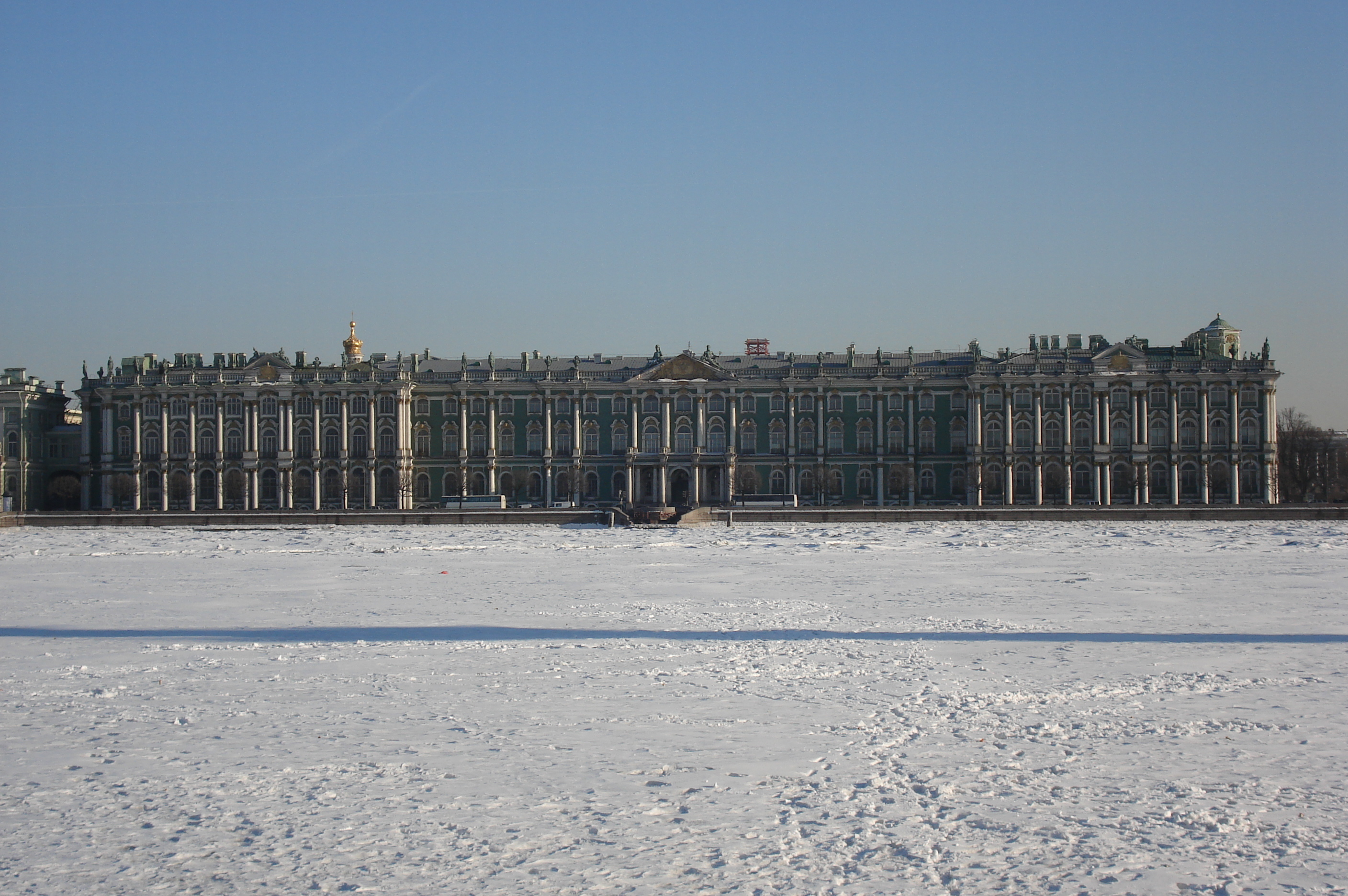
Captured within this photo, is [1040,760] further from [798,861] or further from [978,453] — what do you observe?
[978,453]

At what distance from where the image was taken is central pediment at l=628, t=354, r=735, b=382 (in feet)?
238

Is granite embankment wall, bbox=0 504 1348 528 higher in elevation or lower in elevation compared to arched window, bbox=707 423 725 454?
lower

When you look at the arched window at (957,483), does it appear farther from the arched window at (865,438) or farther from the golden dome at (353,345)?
the golden dome at (353,345)

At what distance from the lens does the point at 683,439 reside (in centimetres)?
7281

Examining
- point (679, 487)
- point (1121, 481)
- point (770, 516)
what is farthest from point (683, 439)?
point (1121, 481)

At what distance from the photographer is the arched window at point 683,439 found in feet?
238

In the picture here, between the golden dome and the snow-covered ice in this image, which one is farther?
the golden dome

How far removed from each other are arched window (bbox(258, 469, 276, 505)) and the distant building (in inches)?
491

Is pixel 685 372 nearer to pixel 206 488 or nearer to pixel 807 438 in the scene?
pixel 807 438

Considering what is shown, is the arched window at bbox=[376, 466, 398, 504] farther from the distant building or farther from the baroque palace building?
the distant building

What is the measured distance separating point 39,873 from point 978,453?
66.8m

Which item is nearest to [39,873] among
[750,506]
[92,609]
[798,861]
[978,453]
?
[798,861]

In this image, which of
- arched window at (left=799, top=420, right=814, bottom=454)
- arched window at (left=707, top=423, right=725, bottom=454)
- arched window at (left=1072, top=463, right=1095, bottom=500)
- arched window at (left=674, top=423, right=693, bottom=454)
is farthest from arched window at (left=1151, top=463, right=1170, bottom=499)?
arched window at (left=674, top=423, right=693, bottom=454)

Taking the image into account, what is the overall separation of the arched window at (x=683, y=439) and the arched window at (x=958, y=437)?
15646 millimetres
